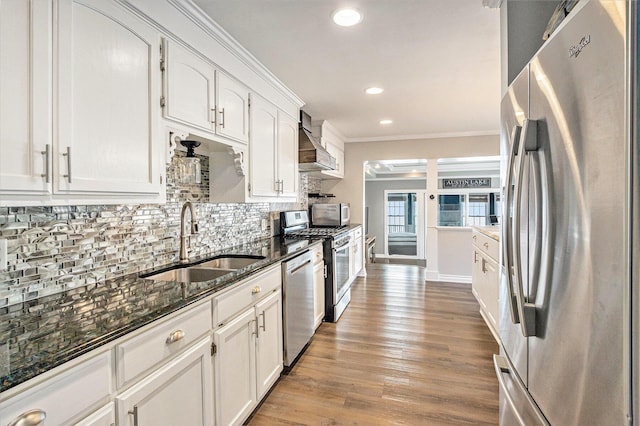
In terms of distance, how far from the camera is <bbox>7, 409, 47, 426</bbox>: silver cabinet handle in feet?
2.36

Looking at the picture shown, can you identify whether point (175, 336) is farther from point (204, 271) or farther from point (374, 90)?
point (374, 90)

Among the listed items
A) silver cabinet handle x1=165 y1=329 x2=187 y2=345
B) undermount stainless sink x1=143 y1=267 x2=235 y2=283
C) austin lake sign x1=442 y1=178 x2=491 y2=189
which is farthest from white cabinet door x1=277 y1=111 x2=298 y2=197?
austin lake sign x1=442 y1=178 x2=491 y2=189

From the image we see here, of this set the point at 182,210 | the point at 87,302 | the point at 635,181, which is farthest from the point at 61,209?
the point at 635,181

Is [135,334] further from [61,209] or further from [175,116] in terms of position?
[175,116]

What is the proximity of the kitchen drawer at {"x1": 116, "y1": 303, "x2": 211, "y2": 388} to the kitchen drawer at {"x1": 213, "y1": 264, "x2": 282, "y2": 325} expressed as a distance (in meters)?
0.08

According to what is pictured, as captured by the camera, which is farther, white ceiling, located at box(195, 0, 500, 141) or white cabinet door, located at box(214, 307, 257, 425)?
white ceiling, located at box(195, 0, 500, 141)

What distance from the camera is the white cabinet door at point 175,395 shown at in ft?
3.41

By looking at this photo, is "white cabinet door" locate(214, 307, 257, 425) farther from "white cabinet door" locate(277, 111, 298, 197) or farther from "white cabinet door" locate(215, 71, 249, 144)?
"white cabinet door" locate(277, 111, 298, 197)

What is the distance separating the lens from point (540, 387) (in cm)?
94

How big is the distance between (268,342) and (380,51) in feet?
7.03

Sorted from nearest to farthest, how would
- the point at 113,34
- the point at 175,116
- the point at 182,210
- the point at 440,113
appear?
1. the point at 113,34
2. the point at 175,116
3. the point at 182,210
4. the point at 440,113

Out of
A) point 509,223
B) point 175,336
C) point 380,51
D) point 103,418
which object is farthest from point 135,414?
point 380,51

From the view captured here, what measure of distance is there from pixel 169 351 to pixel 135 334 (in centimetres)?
Result: 21

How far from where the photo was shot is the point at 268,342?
204cm
